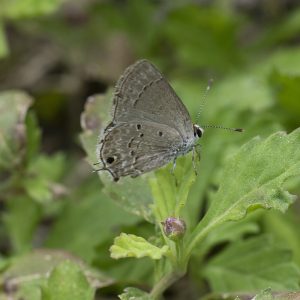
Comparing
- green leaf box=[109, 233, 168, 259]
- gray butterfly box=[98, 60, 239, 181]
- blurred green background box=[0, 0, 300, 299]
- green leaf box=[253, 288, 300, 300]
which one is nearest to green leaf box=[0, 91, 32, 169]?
blurred green background box=[0, 0, 300, 299]

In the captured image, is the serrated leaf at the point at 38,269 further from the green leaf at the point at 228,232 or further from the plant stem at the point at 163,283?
the green leaf at the point at 228,232

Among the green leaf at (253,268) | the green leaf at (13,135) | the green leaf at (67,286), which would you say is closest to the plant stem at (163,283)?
the green leaf at (67,286)

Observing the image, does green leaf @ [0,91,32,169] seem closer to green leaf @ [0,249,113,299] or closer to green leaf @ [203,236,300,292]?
green leaf @ [0,249,113,299]

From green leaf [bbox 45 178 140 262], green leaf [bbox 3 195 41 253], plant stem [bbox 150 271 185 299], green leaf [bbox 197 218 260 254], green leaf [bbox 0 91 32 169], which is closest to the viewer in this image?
plant stem [bbox 150 271 185 299]

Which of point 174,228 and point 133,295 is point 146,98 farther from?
point 133,295

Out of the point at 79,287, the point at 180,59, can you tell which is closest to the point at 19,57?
the point at 180,59

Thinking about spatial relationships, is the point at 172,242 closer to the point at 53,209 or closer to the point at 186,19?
the point at 53,209

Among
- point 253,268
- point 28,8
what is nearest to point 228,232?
point 253,268

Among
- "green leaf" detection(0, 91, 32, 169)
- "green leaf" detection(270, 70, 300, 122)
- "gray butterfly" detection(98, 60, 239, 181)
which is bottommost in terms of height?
"green leaf" detection(270, 70, 300, 122)
